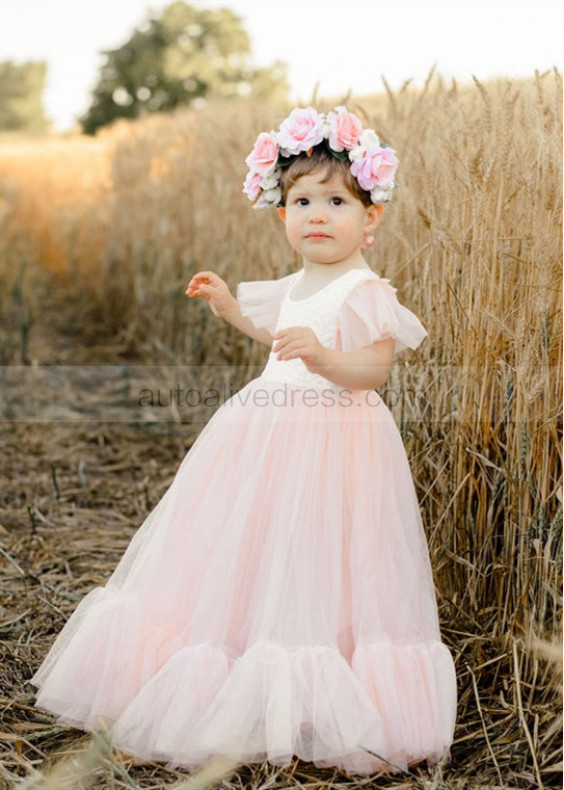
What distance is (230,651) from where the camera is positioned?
1.77m

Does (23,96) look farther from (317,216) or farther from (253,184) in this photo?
(317,216)

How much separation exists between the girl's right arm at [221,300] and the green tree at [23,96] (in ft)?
115

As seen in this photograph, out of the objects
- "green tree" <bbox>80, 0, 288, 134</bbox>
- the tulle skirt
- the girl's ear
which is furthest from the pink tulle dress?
"green tree" <bbox>80, 0, 288, 134</bbox>

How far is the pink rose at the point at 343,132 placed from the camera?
71.1 inches

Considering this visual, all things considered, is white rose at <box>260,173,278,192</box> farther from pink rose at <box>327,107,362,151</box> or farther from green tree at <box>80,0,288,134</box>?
green tree at <box>80,0,288,134</box>

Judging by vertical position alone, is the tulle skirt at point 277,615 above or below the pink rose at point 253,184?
below

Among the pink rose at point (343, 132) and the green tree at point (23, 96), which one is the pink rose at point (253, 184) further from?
the green tree at point (23, 96)

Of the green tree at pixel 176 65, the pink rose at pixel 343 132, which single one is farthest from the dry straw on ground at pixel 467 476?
the green tree at pixel 176 65

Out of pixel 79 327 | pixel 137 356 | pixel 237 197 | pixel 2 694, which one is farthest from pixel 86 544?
pixel 79 327

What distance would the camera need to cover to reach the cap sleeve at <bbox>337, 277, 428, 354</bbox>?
1789 mm

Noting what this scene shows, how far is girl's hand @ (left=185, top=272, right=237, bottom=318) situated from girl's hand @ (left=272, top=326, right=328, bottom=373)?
382 millimetres

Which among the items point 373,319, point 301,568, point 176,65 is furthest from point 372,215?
point 176,65

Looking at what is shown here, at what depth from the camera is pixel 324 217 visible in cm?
181

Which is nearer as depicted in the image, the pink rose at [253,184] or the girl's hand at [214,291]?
the pink rose at [253,184]
